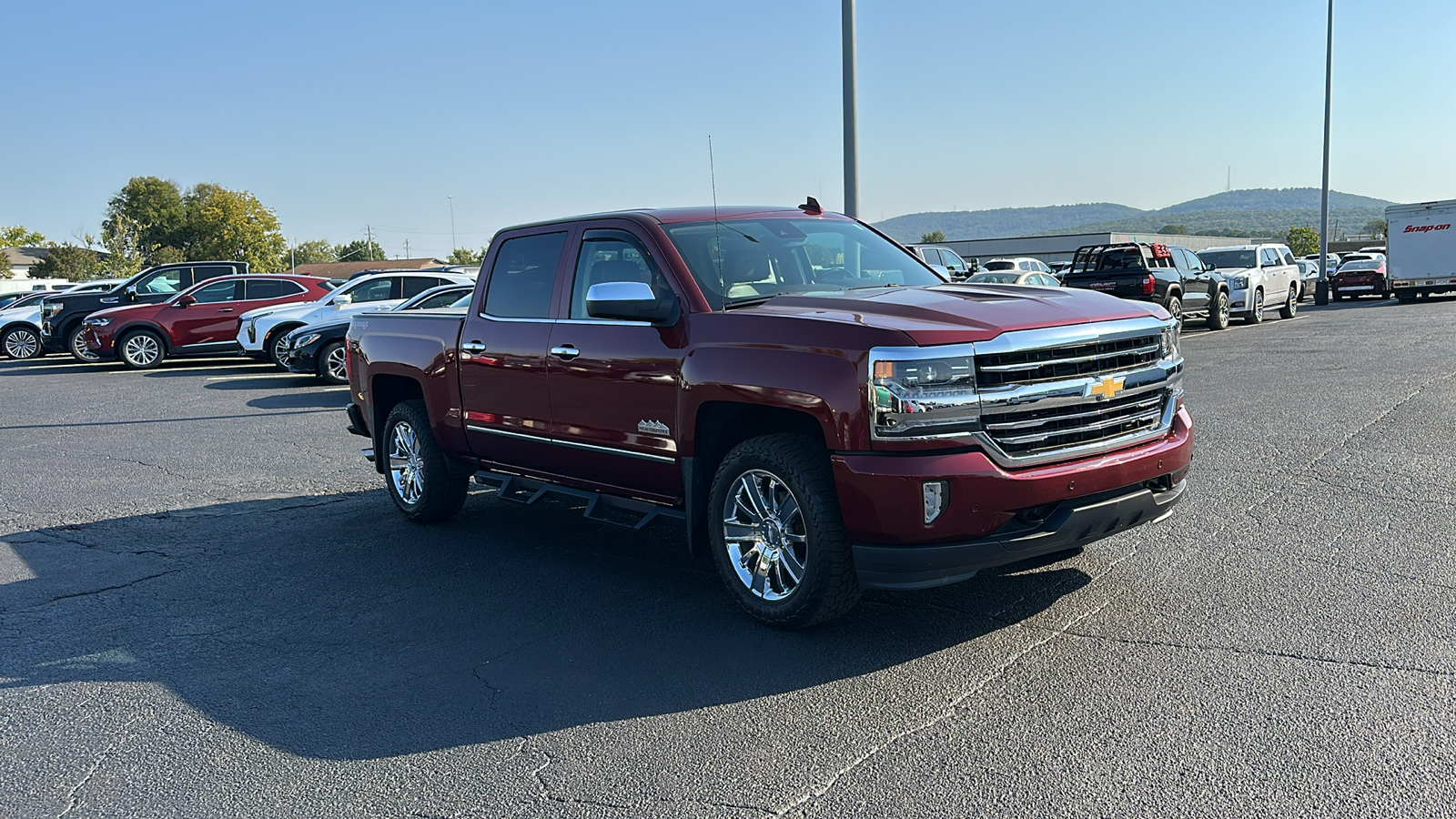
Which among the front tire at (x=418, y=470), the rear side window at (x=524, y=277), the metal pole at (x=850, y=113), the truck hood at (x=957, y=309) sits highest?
the metal pole at (x=850, y=113)

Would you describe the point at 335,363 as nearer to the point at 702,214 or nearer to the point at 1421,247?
the point at 702,214

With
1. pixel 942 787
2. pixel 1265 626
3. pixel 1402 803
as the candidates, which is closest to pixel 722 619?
pixel 942 787

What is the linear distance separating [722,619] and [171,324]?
2003 centimetres

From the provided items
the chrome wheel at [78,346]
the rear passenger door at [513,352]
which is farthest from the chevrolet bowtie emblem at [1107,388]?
the chrome wheel at [78,346]

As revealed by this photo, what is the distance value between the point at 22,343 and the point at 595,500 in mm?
25990

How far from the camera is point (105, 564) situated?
690 centimetres

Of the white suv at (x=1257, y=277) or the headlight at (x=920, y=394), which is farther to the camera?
the white suv at (x=1257, y=277)

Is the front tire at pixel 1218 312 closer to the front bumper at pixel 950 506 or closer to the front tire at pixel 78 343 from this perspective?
the front bumper at pixel 950 506

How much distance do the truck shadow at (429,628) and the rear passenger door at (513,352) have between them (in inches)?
26.3

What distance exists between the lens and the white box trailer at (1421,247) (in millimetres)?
31922

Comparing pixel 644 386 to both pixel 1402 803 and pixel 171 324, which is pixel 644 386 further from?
pixel 171 324

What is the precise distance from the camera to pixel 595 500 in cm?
615

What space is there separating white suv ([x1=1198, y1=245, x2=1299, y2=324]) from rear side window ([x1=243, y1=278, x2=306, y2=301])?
20.1 meters

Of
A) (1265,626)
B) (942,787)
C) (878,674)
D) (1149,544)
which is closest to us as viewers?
(942,787)
